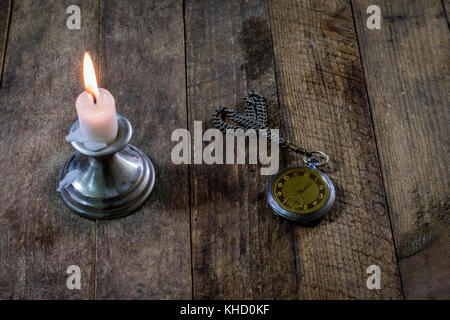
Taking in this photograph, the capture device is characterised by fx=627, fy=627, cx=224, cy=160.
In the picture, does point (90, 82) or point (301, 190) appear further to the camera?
point (301, 190)

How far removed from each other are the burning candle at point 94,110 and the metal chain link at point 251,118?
317 mm

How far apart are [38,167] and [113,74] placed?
26 centimetres

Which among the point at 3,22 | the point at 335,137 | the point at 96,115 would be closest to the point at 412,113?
the point at 335,137

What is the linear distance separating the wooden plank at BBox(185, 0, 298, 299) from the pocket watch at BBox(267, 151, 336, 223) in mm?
27

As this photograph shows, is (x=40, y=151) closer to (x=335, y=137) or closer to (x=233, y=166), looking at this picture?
(x=233, y=166)

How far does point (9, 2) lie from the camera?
4.70 feet

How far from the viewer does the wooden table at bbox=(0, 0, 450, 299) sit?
109cm

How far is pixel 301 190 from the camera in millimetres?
1149

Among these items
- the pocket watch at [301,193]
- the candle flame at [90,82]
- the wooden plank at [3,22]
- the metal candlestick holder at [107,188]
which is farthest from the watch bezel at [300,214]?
the wooden plank at [3,22]

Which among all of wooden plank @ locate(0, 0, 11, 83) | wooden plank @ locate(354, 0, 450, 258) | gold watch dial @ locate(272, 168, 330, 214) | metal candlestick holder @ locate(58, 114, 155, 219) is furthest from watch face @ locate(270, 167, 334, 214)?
wooden plank @ locate(0, 0, 11, 83)

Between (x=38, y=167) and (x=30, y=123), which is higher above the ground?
(x=30, y=123)
